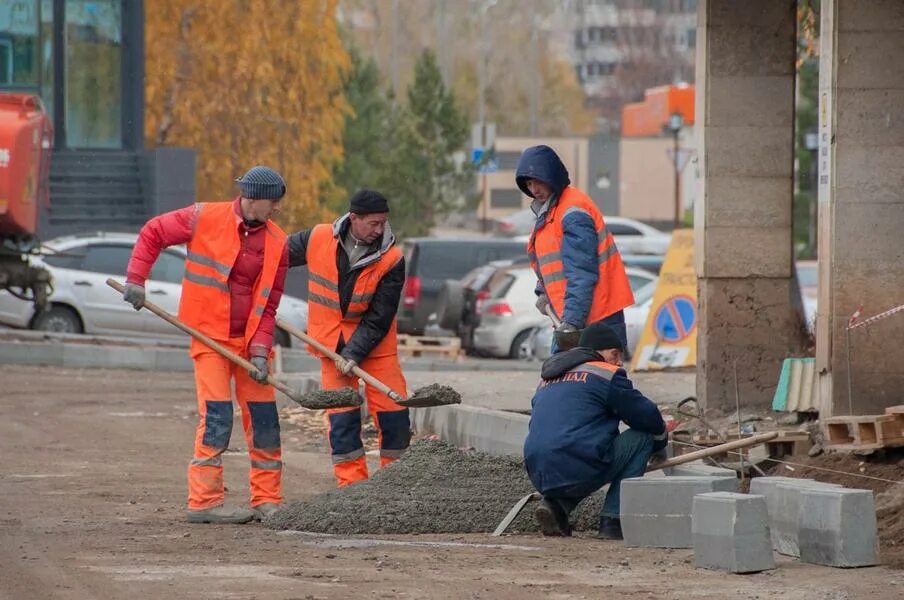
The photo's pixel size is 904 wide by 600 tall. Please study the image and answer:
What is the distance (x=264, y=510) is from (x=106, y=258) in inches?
587

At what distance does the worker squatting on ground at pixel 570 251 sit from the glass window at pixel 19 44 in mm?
23936

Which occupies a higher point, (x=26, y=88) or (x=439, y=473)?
(x=26, y=88)

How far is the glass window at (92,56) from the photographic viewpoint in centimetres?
3441

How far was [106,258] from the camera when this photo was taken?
80.9ft

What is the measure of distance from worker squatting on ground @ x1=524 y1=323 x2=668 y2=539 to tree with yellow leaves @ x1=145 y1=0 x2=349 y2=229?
27.4 metres

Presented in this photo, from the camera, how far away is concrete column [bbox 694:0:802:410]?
13.7 metres

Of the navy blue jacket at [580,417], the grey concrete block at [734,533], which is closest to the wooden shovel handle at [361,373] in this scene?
the navy blue jacket at [580,417]

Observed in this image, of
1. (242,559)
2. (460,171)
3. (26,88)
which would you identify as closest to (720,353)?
(242,559)

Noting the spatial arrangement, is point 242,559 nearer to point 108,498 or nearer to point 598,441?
point 598,441

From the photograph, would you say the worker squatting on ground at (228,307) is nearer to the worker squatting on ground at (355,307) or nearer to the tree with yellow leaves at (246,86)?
the worker squatting on ground at (355,307)

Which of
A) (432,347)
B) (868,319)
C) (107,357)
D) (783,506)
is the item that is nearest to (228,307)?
(783,506)

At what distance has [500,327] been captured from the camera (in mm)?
25016

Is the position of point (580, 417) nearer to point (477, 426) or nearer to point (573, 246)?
point (573, 246)

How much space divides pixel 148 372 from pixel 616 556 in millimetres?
14254
